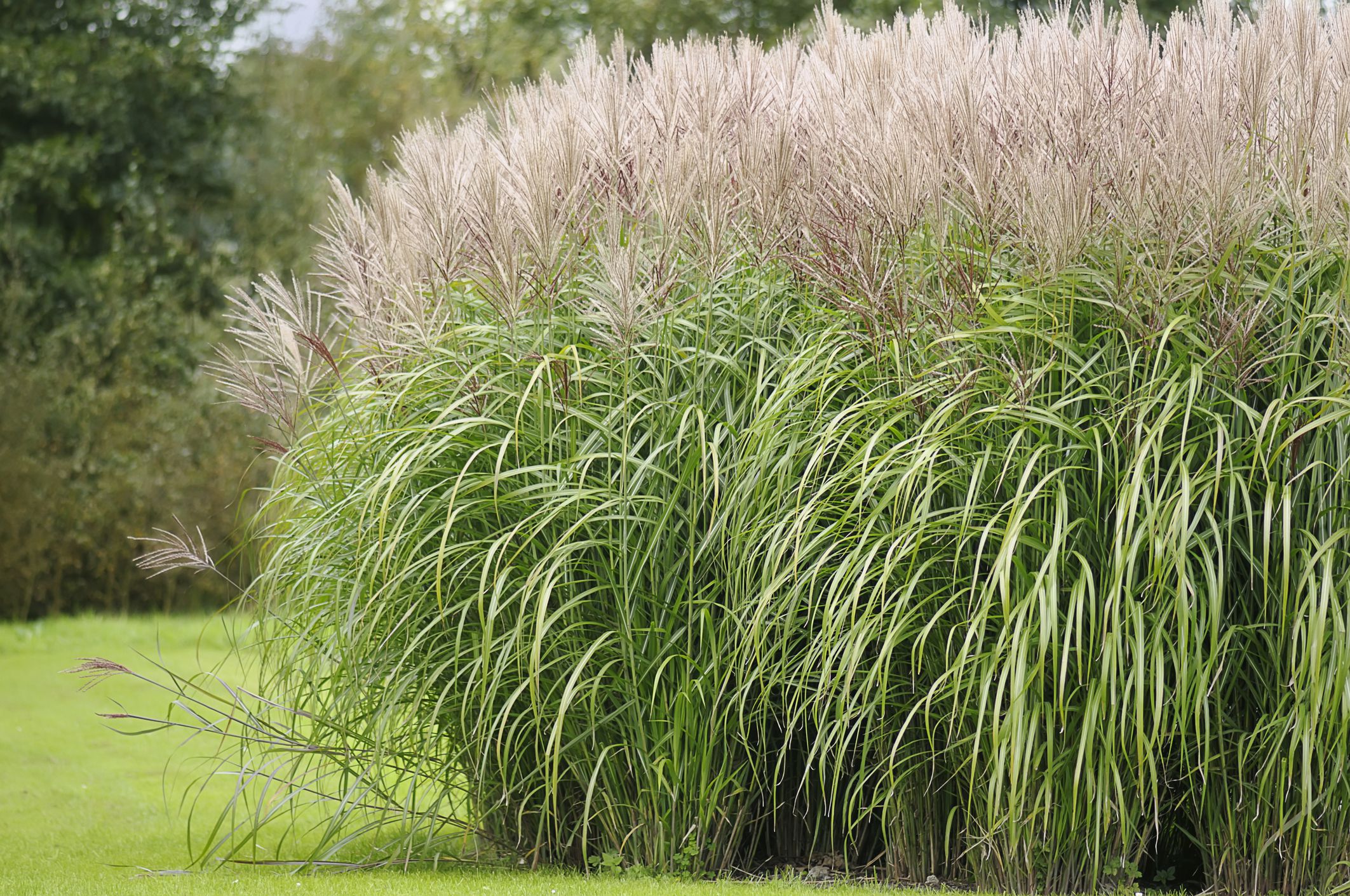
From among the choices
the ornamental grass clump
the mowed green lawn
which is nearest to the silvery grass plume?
the ornamental grass clump

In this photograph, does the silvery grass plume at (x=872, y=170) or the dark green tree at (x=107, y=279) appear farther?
the dark green tree at (x=107, y=279)

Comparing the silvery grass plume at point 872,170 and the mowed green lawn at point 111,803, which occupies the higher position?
the silvery grass plume at point 872,170

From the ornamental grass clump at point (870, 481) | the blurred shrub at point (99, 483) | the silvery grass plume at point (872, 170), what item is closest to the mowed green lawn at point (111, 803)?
the ornamental grass clump at point (870, 481)

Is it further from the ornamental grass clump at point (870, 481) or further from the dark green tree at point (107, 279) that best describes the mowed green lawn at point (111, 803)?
the dark green tree at point (107, 279)

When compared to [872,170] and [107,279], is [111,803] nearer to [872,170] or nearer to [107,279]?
[872,170]

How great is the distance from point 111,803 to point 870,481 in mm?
4113

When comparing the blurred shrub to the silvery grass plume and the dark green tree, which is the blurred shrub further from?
the silvery grass plume

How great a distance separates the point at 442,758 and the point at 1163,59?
3092mm

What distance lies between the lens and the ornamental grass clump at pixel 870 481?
3330 millimetres

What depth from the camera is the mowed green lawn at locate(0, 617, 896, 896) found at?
366cm

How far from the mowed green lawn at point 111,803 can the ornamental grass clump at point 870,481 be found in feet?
0.74

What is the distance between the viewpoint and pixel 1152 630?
3.27 metres

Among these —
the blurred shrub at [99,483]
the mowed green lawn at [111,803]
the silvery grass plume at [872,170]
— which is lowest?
the mowed green lawn at [111,803]

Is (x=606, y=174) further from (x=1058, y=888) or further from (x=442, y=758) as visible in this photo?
(x=1058, y=888)
